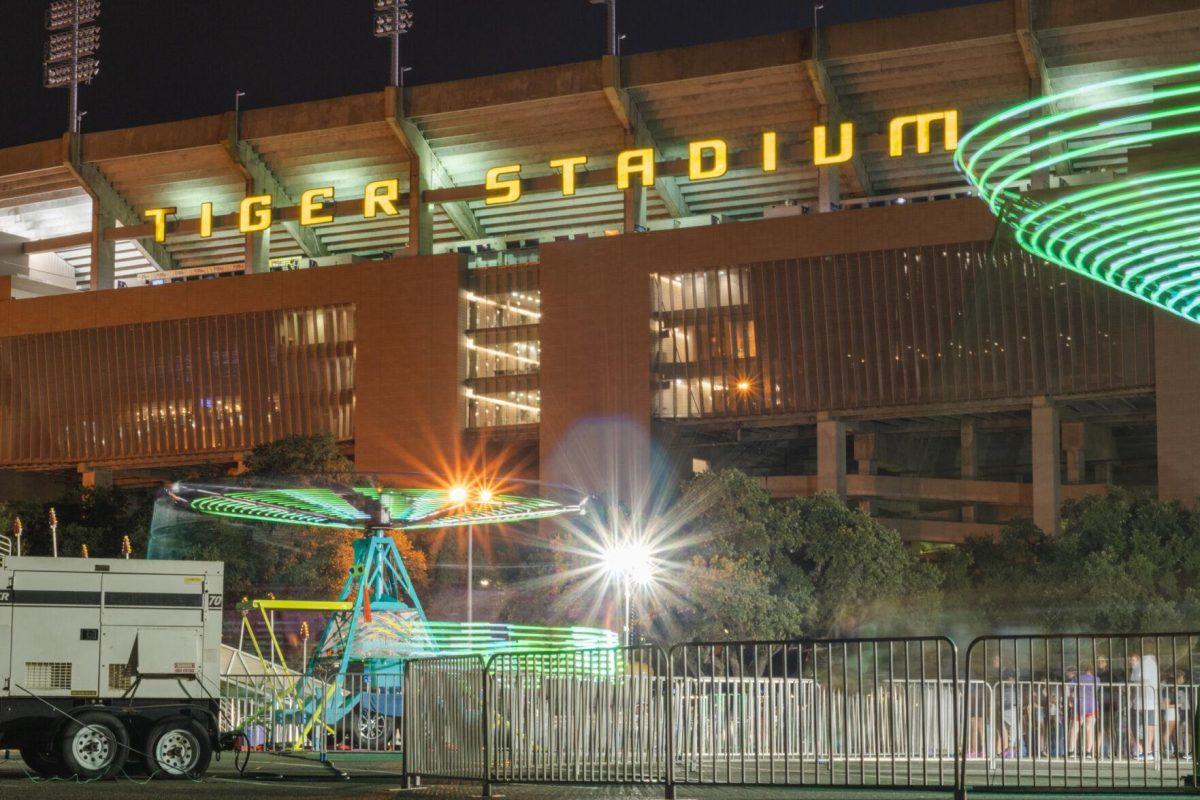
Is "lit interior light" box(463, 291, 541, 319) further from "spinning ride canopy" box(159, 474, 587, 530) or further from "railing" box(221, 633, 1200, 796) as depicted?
"railing" box(221, 633, 1200, 796)

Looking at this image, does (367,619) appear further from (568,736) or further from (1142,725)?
(1142,725)

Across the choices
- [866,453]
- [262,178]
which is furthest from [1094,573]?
[262,178]

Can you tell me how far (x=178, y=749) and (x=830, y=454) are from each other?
55439 mm

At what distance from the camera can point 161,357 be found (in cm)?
9019

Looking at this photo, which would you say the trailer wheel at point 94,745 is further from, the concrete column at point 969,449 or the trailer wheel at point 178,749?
the concrete column at point 969,449

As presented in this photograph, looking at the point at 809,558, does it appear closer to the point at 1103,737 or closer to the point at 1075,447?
the point at 1075,447

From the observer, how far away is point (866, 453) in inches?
3199

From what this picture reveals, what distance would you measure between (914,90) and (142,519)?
38725 millimetres

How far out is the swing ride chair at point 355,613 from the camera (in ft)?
88.4

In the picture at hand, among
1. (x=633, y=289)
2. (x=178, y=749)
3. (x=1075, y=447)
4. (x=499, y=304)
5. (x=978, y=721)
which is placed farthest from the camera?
(x=499, y=304)

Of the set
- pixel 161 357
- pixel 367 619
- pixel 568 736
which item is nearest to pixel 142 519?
pixel 161 357

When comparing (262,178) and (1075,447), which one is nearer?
(1075,447)

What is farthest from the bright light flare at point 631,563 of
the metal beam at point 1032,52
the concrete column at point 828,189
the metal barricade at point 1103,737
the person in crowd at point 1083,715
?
the concrete column at point 828,189

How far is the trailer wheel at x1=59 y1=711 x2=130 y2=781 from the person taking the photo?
2141cm
